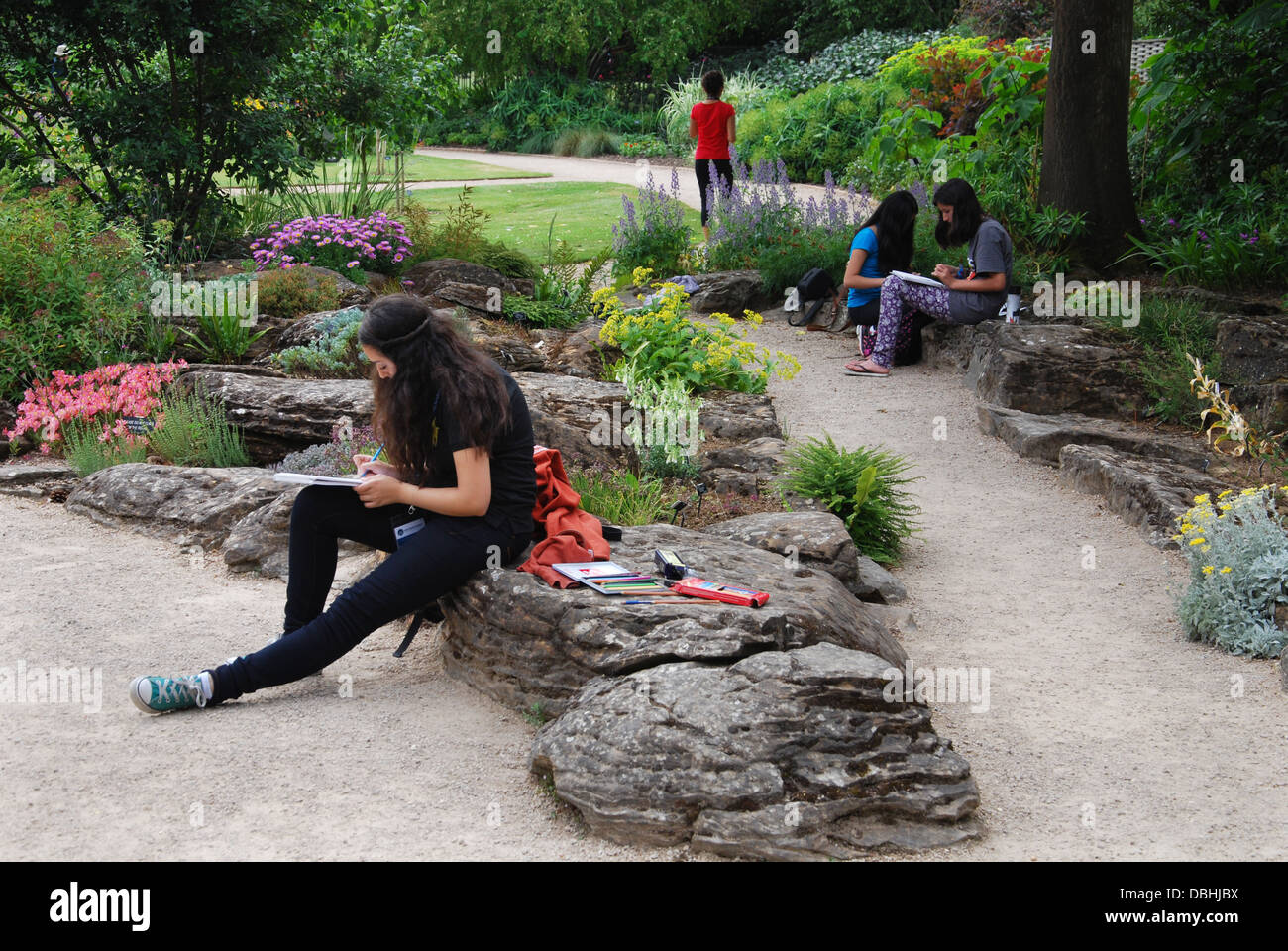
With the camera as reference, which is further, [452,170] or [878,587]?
[452,170]

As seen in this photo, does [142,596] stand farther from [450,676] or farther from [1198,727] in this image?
[1198,727]

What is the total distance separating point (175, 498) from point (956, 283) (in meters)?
5.63

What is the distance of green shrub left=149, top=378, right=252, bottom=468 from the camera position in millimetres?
6988

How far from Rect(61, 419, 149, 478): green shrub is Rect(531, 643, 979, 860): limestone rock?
4297 millimetres

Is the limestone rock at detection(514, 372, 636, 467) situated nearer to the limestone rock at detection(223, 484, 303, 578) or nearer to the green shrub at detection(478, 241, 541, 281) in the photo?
the limestone rock at detection(223, 484, 303, 578)

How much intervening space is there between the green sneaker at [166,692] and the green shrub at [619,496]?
202 cm

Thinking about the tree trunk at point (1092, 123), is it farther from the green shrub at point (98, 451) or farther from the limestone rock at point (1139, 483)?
the green shrub at point (98, 451)

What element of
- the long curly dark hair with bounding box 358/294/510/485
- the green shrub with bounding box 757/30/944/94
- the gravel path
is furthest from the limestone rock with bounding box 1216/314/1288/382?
the green shrub with bounding box 757/30/944/94

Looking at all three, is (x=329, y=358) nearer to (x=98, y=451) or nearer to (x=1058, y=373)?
(x=98, y=451)

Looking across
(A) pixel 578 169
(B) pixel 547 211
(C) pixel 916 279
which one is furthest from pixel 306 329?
(A) pixel 578 169

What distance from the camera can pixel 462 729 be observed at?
4.19 m

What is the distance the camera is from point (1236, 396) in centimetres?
748

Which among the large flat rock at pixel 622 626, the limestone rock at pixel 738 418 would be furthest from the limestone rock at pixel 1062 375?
the large flat rock at pixel 622 626

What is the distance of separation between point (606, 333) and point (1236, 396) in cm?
394
